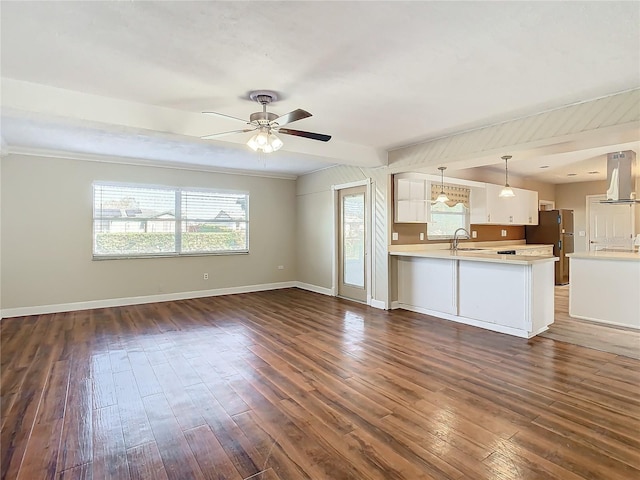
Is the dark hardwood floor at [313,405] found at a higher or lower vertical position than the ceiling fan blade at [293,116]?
lower

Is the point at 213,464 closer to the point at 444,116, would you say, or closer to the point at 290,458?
the point at 290,458

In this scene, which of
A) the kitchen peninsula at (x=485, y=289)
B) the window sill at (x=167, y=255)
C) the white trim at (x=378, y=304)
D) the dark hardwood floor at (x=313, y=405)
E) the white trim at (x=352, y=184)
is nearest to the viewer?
the dark hardwood floor at (x=313, y=405)

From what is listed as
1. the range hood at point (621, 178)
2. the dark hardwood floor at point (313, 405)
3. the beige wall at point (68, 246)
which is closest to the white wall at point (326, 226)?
the dark hardwood floor at point (313, 405)

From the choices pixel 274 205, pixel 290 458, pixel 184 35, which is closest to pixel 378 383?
pixel 290 458

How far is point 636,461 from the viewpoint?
1949 millimetres

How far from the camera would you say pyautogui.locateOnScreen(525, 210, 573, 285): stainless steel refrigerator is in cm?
805

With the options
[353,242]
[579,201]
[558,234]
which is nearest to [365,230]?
[353,242]

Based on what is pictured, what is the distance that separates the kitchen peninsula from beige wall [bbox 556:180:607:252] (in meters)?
5.81

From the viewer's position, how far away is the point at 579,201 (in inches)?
355

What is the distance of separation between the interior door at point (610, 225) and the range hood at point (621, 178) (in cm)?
378

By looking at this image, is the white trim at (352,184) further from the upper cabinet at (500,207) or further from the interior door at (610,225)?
the interior door at (610,225)

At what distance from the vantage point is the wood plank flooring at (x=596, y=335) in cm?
380

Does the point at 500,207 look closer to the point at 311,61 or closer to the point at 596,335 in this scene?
the point at 596,335

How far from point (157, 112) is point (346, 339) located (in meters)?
3.24
